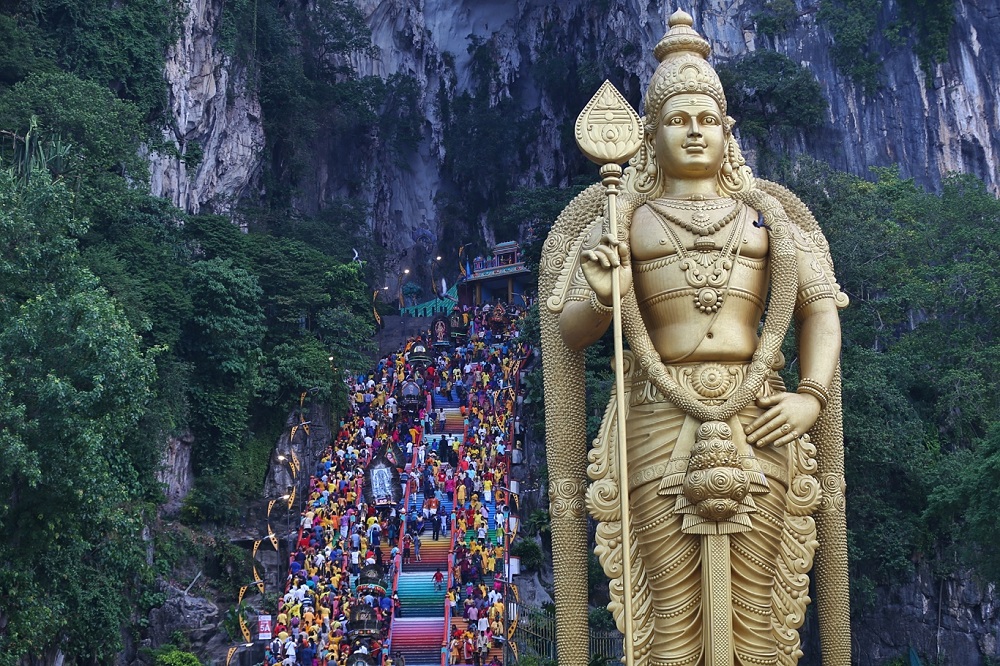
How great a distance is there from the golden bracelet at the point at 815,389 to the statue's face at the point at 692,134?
53.5 inches

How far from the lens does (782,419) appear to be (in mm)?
6973

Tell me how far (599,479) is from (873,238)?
13878mm

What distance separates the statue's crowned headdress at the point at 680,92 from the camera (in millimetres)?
7457

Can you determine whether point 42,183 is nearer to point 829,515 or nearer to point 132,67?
point 829,515

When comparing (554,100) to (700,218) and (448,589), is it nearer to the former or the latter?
(448,589)

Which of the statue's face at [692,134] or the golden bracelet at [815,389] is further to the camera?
the statue's face at [692,134]

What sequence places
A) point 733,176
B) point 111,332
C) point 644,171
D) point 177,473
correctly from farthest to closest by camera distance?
point 177,473, point 111,332, point 644,171, point 733,176

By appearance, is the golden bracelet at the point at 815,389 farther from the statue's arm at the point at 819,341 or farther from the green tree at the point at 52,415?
the green tree at the point at 52,415

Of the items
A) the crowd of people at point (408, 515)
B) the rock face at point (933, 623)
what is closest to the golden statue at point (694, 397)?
the crowd of people at point (408, 515)

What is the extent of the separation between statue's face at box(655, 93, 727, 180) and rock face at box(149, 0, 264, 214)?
19185 mm

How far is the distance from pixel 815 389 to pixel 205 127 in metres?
23.5

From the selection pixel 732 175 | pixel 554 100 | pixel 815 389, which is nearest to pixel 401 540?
pixel 732 175

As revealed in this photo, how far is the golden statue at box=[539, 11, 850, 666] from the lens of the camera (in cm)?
676

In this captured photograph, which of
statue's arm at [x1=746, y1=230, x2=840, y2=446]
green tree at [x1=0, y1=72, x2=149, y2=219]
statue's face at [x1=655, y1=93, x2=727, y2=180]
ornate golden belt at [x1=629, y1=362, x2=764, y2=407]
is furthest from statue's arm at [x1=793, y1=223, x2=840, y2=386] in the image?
green tree at [x1=0, y1=72, x2=149, y2=219]
